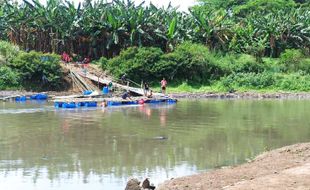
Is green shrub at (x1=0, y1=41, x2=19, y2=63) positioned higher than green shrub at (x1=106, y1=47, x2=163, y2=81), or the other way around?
green shrub at (x1=0, y1=41, x2=19, y2=63)

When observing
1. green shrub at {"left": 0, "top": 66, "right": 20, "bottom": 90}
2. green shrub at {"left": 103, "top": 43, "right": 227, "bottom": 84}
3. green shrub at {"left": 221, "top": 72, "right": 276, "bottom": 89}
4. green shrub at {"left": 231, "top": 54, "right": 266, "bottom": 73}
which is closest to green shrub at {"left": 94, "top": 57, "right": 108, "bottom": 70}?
green shrub at {"left": 103, "top": 43, "right": 227, "bottom": 84}

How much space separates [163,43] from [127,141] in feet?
113

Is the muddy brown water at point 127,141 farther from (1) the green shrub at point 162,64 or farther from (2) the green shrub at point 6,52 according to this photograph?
(2) the green shrub at point 6,52

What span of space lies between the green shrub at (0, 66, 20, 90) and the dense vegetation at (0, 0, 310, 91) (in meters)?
0.09

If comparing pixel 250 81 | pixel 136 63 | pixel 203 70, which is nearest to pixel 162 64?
pixel 136 63

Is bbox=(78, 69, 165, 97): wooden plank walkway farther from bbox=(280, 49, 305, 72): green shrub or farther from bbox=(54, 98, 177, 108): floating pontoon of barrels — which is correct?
bbox=(280, 49, 305, 72): green shrub

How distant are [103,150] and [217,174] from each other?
19.2 feet

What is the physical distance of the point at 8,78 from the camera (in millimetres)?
45469

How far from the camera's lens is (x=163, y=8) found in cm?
5647

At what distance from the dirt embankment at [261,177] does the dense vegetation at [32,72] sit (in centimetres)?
3197

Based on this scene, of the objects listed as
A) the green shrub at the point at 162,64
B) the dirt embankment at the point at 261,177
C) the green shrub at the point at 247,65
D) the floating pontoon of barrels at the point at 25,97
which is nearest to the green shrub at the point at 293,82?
the green shrub at the point at 247,65

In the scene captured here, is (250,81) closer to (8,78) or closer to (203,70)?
(203,70)

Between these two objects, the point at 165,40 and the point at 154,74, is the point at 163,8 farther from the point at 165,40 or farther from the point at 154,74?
the point at 154,74

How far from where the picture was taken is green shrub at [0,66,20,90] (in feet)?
149
